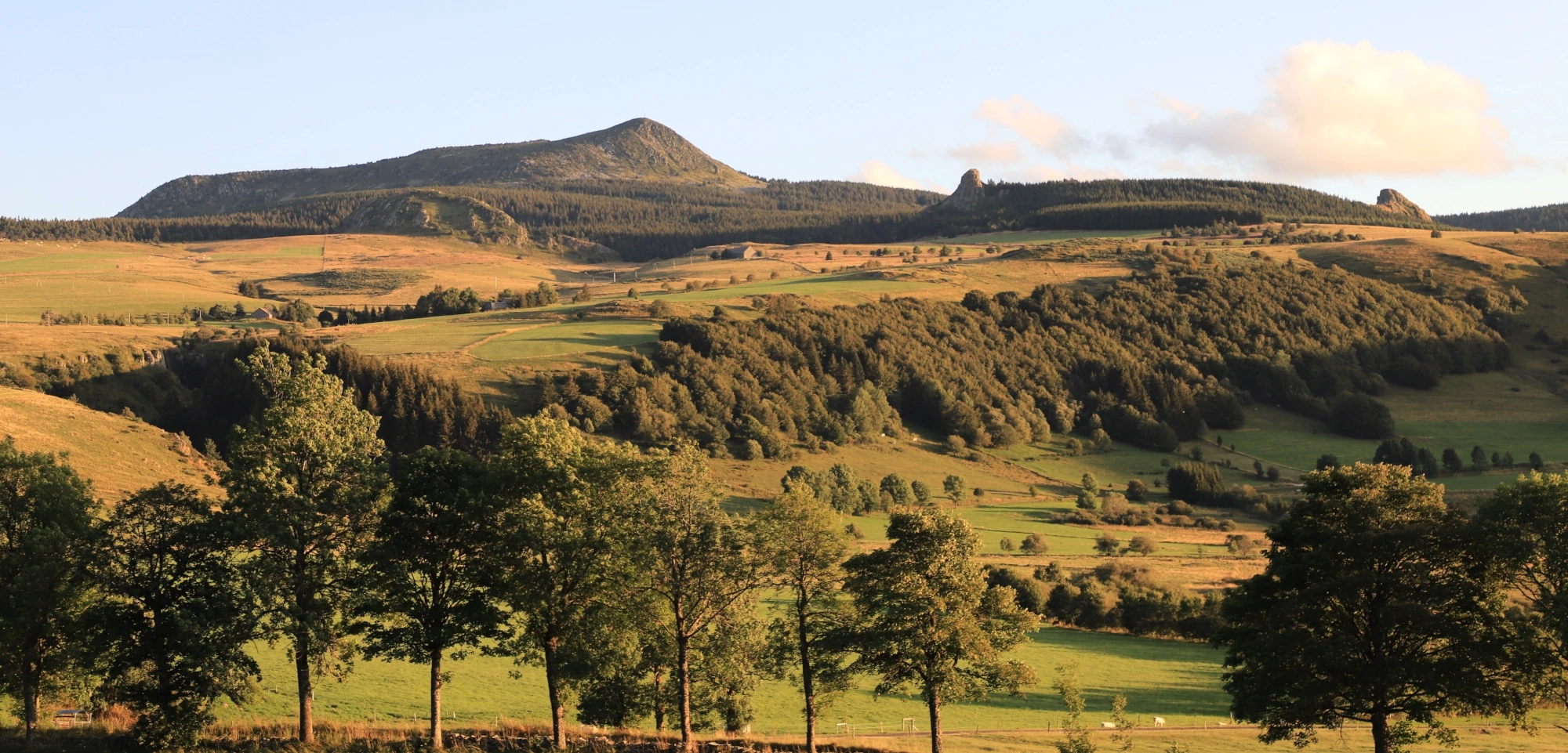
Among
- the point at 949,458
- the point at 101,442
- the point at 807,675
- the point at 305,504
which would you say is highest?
the point at 305,504

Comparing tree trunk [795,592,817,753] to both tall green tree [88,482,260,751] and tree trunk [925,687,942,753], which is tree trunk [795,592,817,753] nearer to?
tree trunk [925,687,942,753]

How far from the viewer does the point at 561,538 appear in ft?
129

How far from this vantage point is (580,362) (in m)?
137

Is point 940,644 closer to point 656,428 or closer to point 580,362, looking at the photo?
point 656,428

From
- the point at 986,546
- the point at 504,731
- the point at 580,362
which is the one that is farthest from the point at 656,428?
the point at 504,731

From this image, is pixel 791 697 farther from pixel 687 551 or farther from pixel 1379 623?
pixel 1379 623

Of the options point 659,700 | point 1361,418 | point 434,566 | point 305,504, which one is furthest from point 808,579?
point 1361,418

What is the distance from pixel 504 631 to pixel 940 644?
13500 mm

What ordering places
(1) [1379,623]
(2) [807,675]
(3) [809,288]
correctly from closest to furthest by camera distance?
(1) [1379,623] < (2) [807,675] < (3) [809,288]

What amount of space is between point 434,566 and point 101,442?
7056cm

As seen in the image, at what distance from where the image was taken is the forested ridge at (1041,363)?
13488 centimetres

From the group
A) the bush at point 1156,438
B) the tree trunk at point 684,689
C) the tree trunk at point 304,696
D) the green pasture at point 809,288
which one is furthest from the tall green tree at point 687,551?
the green pasture at point 809,288

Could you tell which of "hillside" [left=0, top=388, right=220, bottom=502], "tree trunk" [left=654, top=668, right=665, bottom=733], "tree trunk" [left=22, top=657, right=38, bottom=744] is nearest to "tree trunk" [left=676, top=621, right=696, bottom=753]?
"tree trunk" [left=654, top=668, right=665, bottom=733]

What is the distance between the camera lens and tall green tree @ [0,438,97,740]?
38266 mm
